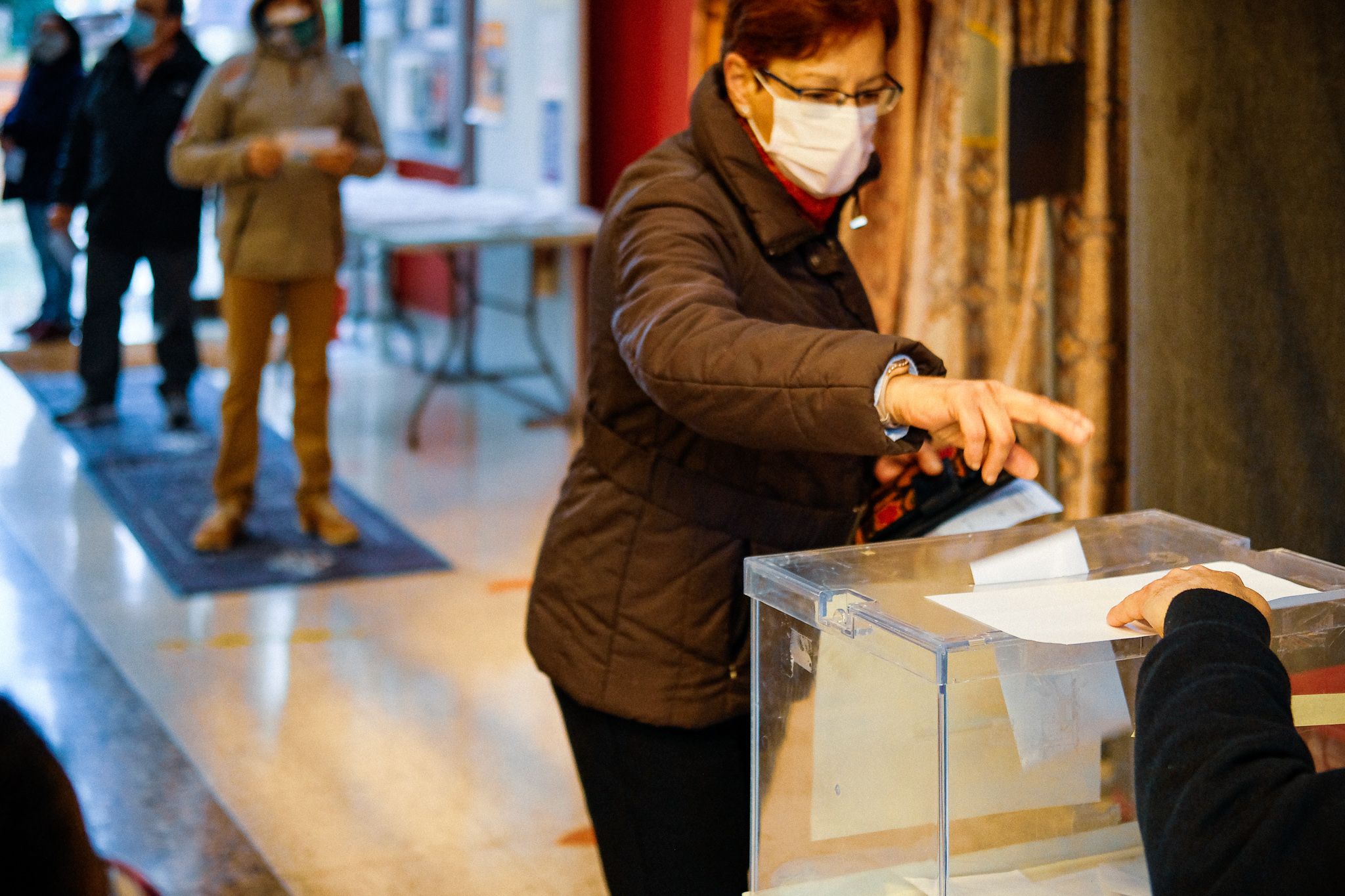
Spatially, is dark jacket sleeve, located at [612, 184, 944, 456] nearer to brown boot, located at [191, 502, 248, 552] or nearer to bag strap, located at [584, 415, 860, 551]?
bag strap, located at [584, 415, 860, 551]

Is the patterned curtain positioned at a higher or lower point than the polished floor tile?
higher

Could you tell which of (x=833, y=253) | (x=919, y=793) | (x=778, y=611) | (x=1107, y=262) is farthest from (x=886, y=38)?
(x=1107, y=262)

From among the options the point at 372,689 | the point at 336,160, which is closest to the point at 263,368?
the point at 336,160

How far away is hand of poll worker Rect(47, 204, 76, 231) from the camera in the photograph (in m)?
6.47

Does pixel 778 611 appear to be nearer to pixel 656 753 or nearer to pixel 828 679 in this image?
pixel 828 679

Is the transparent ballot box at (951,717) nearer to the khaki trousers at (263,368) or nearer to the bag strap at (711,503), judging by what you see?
the bag strap at (711,503)

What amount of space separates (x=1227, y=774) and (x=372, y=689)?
3.18 metres

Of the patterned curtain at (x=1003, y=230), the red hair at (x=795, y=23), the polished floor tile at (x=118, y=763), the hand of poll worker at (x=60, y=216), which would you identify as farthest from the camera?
the hand of poll worker at (x=60, y=216)

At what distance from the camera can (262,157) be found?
14.6 ft

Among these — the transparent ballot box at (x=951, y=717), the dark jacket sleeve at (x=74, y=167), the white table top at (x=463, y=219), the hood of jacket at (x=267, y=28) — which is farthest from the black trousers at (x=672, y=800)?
the dark jacket sleeve at (x=74, y=167)

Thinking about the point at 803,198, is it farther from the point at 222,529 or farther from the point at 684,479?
the point at 222,529

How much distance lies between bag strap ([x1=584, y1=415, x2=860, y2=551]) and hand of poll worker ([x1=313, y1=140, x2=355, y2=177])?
3.20 m

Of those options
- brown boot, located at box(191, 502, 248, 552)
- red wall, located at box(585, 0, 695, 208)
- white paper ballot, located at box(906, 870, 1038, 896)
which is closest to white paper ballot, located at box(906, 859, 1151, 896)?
white paper ballot, located at box(906, 870, 1038, 896)

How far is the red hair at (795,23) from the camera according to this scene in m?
1.58
